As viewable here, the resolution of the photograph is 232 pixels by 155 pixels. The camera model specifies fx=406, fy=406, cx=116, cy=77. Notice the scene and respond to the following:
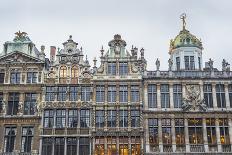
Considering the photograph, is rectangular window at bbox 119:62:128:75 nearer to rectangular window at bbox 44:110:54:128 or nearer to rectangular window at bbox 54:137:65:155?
rectangular window at bbox 44:110:54:128

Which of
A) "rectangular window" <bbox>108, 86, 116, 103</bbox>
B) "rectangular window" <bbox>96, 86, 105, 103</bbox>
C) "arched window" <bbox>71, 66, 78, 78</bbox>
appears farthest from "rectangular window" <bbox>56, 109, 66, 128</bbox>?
"rectangular window" <bbox>108, 86, 116, 103</bbox>

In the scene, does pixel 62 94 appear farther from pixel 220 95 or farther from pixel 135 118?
pixel 220 95

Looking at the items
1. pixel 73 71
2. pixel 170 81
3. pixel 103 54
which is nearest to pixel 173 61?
pixel 170 81

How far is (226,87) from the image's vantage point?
3878cm

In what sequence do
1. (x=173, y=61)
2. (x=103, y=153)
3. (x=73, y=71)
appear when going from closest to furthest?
(x=103, y=153), (x=73, y=71), (x=173, y=61)

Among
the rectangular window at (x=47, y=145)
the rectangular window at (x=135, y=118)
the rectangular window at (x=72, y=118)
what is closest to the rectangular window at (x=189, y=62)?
the rectangular window at (x=135, y=118)

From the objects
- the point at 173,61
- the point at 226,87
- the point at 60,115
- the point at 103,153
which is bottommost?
the point at 103,153

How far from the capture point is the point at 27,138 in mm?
37812

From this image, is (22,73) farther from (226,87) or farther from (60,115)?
(226,87)

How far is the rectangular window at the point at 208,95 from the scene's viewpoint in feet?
126

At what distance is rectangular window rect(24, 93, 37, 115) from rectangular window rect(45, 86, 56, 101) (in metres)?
1.22

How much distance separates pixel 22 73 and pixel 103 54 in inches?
323

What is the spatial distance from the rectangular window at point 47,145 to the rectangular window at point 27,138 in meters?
1.28

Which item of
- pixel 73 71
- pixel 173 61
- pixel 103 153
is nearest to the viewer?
pixel 103 153
